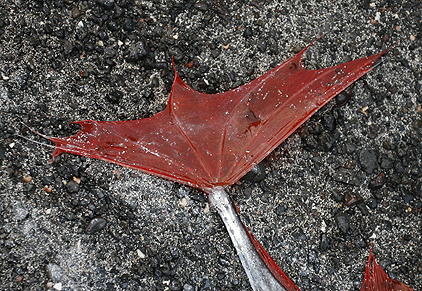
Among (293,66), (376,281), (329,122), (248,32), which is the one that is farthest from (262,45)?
(376,281)

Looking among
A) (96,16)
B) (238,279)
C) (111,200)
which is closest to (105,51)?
(96,16)

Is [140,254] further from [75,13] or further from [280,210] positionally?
[75,13]

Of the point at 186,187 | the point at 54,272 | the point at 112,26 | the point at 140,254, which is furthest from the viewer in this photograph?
the point at 112,26

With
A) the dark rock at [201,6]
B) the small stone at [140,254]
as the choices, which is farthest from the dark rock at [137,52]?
the small stone at [140,254]

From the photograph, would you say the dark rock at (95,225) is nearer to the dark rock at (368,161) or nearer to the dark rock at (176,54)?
the dark rock at (176,54)

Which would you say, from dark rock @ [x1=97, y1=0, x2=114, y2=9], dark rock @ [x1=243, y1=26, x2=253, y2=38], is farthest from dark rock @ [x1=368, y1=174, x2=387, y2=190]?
dark rock @ [x1=97, y1=0, x2=114, y2=9]

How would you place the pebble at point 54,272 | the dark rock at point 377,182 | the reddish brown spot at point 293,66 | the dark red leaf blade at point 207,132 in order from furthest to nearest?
the dark rock at point 377,182 < the reddish brown spot at point 293,66 < the dark red leaf blade at point 207,132 < the pebble at point 54,272

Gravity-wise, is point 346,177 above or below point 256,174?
above
